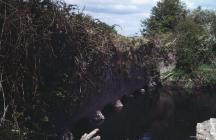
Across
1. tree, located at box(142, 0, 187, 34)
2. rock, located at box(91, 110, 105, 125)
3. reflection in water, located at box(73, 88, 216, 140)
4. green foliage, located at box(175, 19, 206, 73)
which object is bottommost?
reflection in water, located at box(73, 88, 216, 140)

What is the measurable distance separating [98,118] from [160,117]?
378cm

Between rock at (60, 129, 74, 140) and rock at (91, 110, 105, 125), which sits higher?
rock at (60, 129, 74, 140)

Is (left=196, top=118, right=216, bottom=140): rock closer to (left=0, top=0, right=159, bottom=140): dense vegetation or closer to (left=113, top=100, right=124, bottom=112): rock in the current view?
(left=0, top=0, right=159, bottom=140): dense vegetation

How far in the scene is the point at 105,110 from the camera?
928 inches

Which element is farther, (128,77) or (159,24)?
(159,24)

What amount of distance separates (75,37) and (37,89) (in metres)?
2.68

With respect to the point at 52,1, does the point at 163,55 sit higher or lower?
lower

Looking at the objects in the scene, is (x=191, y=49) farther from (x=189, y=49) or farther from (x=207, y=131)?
(x=207, y=131)

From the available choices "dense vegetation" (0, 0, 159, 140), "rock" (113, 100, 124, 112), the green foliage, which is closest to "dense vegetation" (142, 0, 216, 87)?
the green foliage

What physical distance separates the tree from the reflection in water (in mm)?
14718

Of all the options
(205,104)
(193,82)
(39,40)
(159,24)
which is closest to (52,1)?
(39,40)

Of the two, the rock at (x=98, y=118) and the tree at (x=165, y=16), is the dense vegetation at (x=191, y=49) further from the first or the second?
the rock at (x=98, y=118)

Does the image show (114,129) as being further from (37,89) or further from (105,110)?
(37,89)

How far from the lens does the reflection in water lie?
18812mm
